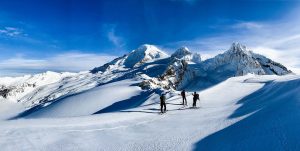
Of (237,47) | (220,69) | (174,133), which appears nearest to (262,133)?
(174,133)

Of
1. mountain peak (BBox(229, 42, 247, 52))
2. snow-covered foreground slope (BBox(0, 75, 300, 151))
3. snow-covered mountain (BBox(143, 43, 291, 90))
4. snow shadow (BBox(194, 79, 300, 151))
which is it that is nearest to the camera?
snow shadow (BBox(194, 79, 300, 151))

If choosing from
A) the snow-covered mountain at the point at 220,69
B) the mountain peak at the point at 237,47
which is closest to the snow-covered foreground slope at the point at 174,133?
the snow-covered mountain at the point at 220,69

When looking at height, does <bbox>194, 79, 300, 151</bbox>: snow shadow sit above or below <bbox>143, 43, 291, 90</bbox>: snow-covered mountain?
below

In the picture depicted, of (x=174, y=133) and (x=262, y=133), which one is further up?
(x=262, y=133)

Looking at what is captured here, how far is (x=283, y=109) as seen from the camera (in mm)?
18594

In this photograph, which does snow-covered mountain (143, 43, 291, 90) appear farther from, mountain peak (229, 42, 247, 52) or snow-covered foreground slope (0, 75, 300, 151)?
snow-covered foreground slope (0, 75, 300, 151)

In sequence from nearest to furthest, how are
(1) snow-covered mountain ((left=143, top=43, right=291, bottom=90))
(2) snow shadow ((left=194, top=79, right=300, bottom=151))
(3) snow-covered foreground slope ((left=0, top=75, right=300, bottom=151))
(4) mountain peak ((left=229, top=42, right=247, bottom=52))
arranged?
1. (2) snow shadow ((left=194, top=79, right=300, bottom=151))
2. (3) snow-covered foreground slope ((left=0, top=75, right=300, bottom=151))
3. (1) snow-covered mountain ((left=143, top=43, right=291, bottom=90))
4. (4) mountain peak ((left=229, top=42, right=247, bottom=52))

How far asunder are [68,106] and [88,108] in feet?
21.0

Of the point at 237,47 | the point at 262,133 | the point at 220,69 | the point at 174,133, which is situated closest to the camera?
the point at 262,133

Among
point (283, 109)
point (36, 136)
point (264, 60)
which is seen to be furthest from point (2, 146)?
→ point (264, 60)

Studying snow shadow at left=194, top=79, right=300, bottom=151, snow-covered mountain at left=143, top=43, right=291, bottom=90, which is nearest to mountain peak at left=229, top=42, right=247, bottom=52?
snow-covered mountain at left=143, top=43, right=291, bottom=90

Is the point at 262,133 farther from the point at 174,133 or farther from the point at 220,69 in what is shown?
the point at 220,69

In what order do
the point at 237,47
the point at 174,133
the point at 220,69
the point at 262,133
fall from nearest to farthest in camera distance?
1. the point at 262,133
2. the point at 174,133
3. the point at 220,69
4. the point at 237,47

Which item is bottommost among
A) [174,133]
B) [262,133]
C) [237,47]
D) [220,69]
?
[174,133]
